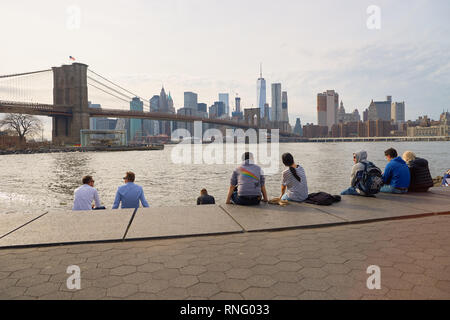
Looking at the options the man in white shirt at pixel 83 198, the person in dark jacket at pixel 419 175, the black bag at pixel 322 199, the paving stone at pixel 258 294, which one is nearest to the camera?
the paving stone at pixel 258 294

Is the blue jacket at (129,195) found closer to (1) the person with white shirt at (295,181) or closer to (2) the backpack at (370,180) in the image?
(1) the person with white shirt at (295,181)

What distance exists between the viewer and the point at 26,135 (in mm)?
65312

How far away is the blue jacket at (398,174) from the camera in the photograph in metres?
6.36

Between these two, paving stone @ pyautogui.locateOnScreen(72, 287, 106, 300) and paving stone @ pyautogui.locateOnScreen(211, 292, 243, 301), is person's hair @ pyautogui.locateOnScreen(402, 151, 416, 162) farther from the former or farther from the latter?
paving stone @ pyautogui.locateOnScreen(72, 287, 106, 300)

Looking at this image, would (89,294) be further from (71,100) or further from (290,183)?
(71,100)

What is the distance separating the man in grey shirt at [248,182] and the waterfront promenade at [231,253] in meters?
0.40

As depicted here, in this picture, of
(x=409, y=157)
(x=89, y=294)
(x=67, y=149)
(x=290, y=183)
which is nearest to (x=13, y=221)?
(x=89, y=294)

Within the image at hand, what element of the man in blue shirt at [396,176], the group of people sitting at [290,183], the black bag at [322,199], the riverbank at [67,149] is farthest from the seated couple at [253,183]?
the riverbank at [67,149]

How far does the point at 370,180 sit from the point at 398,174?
0.91m

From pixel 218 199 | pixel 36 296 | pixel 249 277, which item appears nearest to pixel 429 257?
pixel 249 277

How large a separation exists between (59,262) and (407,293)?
124 inches

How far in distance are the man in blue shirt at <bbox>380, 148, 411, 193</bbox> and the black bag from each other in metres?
1.58

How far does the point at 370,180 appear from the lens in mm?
5969
